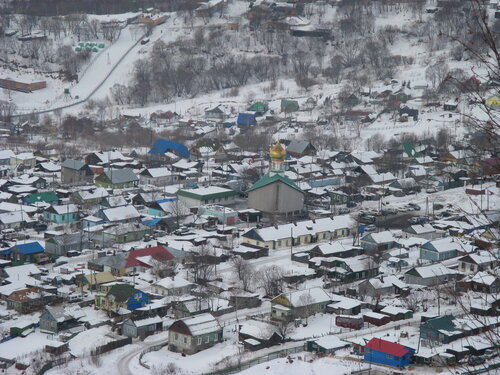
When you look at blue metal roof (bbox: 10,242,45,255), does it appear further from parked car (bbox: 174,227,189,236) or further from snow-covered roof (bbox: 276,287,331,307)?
snow-covered roof (bbox: 276,287,331,307)

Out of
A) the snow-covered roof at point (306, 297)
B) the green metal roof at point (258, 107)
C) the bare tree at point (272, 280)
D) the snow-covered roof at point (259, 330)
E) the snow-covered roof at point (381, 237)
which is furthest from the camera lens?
the green metal roof at point (258, 107)

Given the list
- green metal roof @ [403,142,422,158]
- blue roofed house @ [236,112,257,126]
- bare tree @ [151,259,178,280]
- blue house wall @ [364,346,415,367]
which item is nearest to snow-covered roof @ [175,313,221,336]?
blue house wall @ [364,346,415,367]

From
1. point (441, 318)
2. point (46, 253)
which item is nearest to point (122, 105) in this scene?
point (46, 253)

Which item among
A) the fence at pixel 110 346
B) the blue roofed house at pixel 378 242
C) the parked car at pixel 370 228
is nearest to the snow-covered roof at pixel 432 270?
the blue roofed house at pixel 378 242

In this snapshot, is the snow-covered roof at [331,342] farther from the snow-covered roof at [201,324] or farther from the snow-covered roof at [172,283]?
the snow-covered roof at [172,283]

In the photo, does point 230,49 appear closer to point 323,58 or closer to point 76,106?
point 323,58

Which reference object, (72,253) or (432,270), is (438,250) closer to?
(432,270)

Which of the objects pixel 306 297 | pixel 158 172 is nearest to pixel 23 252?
pixel 306 297
